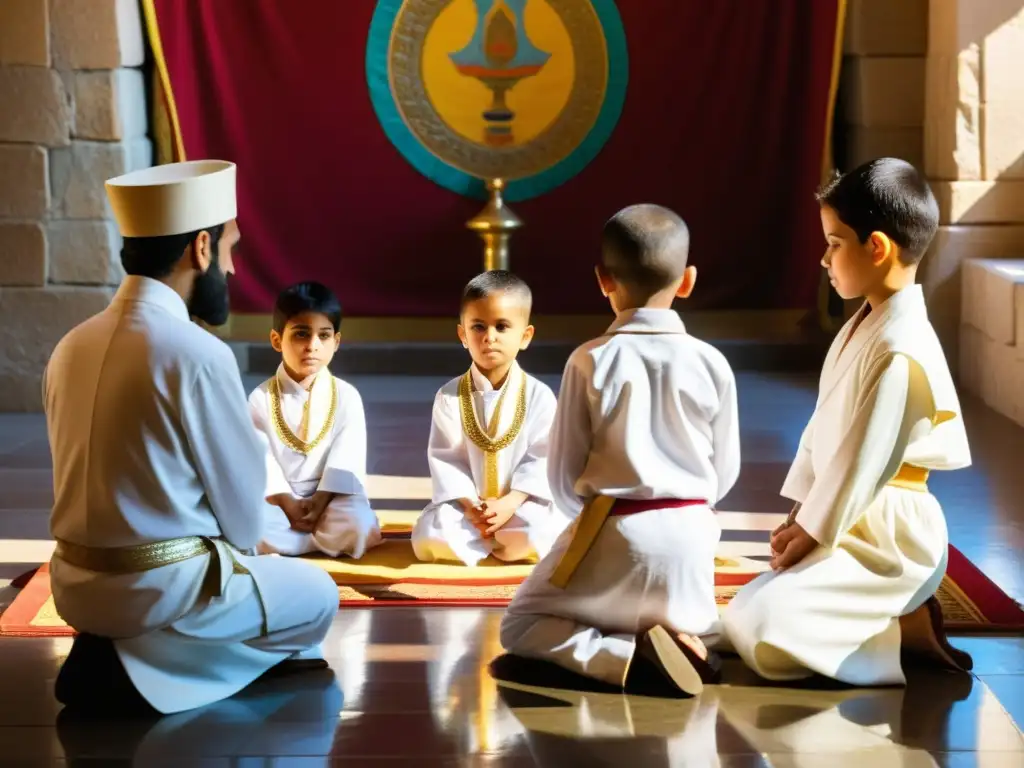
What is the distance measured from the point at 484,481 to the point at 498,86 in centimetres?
366

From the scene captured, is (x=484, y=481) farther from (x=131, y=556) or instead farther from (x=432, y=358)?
(x=432, y=358)

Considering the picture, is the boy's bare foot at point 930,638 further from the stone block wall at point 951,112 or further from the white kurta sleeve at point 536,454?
the stone block wall at point 951,112

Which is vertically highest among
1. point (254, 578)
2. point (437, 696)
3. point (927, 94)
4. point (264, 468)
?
point (927, 94)

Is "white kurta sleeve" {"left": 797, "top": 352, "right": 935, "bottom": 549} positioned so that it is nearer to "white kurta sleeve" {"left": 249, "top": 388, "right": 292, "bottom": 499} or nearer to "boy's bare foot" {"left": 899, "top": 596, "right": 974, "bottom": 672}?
"boy's bare foot" {"left": 899, "top": 596, "right": 974, "bottom": 672}

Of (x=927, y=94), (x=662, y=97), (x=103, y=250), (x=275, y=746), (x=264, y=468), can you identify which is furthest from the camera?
(x=662, y=97)

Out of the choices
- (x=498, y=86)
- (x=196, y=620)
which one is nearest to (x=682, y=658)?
(x=196, y=620)

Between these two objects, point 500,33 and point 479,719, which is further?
point 500,33

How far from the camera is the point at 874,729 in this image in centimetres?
247

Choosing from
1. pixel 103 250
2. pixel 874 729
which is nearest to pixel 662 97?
pixel 103 250

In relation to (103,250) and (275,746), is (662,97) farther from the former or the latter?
(275,746)

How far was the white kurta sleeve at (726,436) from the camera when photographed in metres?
2.72

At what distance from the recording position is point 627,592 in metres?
2.72

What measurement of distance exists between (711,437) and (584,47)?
4.47 meters

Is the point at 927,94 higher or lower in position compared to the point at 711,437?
higher
